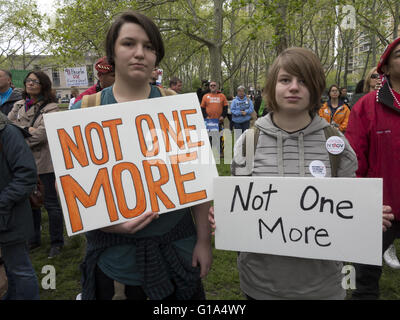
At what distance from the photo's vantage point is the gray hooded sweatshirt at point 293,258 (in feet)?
4.64

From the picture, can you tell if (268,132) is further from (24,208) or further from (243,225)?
(24,208)

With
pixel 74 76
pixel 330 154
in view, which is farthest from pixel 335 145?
pixel 74 76

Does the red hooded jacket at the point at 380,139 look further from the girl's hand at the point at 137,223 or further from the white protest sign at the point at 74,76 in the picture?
the white protest sign at the point at 74,76

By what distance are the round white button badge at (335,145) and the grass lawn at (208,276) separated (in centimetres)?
180

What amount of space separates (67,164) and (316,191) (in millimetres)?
1067

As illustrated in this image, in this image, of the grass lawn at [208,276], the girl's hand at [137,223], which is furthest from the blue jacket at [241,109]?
the girl's hand at [137,223]

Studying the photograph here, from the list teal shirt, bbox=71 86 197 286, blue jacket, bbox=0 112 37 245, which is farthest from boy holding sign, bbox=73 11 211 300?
blue jacket, bbox=0 112 37 245

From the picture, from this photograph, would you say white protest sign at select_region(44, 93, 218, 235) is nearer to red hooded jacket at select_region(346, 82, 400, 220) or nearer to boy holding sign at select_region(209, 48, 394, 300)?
boy holding sign at select_region(209, 48, 394, 300)

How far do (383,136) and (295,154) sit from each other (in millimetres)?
869

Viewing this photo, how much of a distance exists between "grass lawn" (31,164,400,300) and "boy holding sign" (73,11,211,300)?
1.48 meters

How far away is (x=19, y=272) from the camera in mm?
2172

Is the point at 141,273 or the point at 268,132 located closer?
the point at 141,273

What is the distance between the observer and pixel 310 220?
1324 mm
